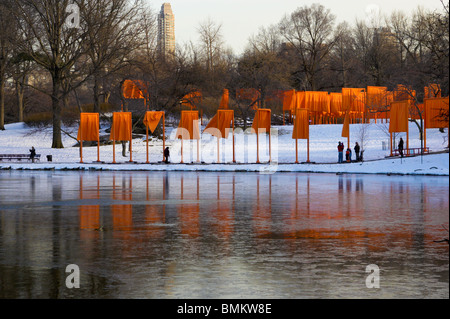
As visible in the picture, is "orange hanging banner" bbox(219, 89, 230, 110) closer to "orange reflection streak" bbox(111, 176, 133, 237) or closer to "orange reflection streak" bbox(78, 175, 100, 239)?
"orange reflection streak" bbox(111, 176, 133, 237)

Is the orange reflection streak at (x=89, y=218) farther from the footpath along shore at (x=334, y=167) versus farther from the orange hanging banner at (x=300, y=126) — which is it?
the orange hanging banner at (x=300, y=126)

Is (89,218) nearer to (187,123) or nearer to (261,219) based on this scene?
(261,219)

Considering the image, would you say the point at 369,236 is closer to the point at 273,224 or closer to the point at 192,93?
the point at 273,224

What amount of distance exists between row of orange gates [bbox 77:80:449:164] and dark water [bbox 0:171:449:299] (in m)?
10.7

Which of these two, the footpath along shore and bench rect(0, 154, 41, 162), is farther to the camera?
bench rect(0, 154, 41, 162)

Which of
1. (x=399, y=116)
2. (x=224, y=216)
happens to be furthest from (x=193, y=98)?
(x=224, y=216)

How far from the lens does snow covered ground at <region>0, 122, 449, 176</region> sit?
41.3 m

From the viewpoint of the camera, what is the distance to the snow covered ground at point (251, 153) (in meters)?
41.3

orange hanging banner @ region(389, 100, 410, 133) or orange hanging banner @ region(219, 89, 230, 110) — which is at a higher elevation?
orange hanging banner @ region(219, 89, 230, 110)

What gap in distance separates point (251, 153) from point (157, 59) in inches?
952

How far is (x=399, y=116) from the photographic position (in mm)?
45125

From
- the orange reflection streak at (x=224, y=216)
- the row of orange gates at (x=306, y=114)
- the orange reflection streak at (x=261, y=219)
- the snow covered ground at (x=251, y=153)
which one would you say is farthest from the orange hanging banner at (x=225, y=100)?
the orange reflection streak at (x=261, y=219)

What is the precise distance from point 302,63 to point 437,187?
69560 millimetres

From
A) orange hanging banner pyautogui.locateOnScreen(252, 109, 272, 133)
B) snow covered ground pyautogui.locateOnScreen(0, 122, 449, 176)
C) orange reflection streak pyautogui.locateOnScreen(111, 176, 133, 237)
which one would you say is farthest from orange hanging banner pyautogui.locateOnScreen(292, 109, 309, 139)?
orange reflection streak pyautogui.locateOnScreen(111, 176, 133, 237)
